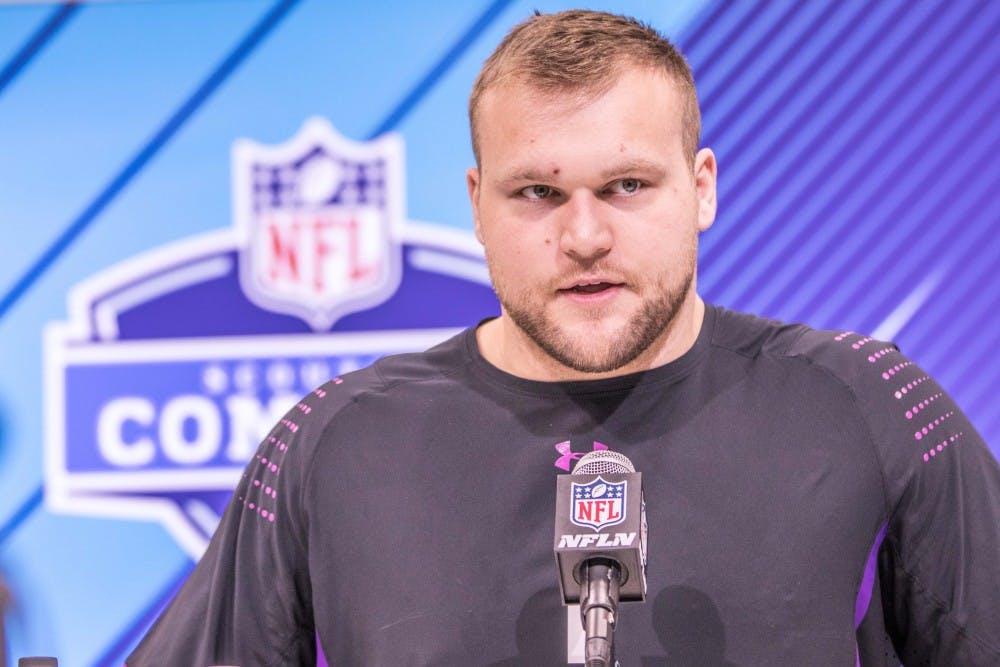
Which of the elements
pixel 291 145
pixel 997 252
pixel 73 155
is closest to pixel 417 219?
pixel 291 145

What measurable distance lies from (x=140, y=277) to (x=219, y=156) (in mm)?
308

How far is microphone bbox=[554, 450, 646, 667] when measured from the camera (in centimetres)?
110

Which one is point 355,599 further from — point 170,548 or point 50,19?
point 50,19

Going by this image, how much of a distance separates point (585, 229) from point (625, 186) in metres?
0.09

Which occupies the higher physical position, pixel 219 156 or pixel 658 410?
pixel 219 156

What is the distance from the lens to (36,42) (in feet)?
9.43

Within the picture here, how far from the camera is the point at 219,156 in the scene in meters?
2.79

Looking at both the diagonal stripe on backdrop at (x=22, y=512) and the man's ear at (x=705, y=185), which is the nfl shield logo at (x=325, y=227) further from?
the man's ear at (x=705, y=185)

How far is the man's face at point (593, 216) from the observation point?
151cm

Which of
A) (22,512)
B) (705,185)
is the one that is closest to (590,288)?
(705,185)

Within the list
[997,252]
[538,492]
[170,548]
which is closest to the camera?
[538,492]

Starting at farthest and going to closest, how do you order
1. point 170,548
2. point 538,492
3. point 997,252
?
1. point 170,548
2. point 997,252
3. point 538,492

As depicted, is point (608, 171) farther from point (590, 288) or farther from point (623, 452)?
point (623, 452)

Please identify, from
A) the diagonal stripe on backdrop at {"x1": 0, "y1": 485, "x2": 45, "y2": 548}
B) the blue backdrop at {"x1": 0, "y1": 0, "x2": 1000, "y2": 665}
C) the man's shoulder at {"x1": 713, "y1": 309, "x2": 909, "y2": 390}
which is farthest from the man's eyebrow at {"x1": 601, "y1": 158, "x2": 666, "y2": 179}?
the diagonal stripe on backdrop at {"x1": 0, "y1": 485, "x2": 45, "y2": 548}
